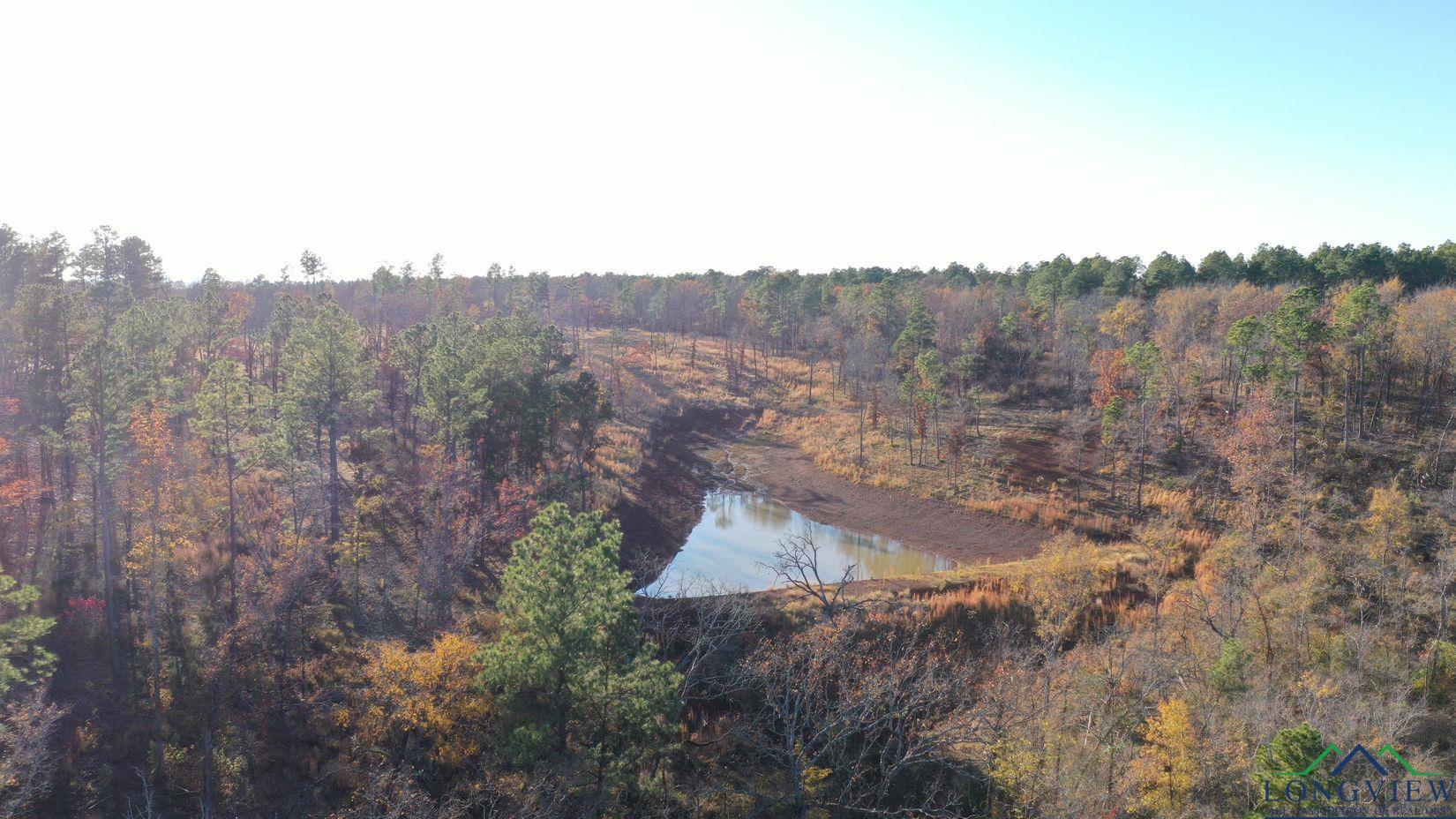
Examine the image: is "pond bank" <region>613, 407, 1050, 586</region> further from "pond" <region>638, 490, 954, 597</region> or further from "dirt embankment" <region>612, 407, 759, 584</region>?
"pond" <region>638, 490, 954, 597</region>

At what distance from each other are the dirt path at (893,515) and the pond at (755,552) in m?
1.13

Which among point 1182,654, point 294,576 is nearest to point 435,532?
point 294,576

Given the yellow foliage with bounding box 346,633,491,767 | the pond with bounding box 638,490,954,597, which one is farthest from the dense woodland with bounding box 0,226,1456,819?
the pond with bounding box 638,490,954,597

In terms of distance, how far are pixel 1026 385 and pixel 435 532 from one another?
5367 centimetres

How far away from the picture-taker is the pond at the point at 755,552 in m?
38.4

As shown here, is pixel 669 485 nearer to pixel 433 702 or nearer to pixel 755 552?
pixel 755 552

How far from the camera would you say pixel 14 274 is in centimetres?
4459

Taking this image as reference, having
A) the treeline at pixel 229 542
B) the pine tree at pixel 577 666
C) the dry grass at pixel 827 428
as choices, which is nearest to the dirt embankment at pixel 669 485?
the dry grass at pixel 827 428

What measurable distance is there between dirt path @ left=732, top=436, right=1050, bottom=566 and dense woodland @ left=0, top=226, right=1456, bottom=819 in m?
1.83

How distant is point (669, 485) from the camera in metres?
54.5

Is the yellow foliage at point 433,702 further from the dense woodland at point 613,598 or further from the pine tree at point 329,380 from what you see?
the pine tree at point 329,380

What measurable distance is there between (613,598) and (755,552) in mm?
25280

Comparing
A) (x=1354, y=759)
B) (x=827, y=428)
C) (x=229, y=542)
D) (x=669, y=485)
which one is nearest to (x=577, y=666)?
(x=1354, y=759)

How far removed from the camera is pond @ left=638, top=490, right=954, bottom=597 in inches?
1511
